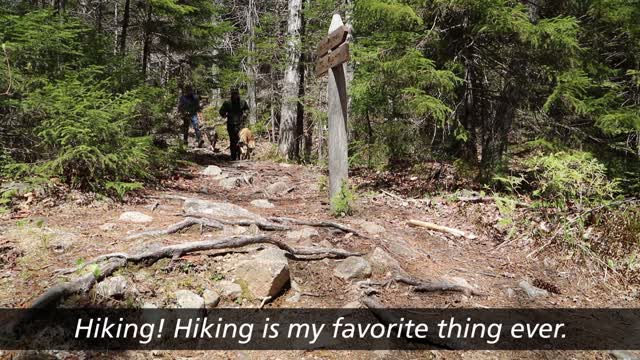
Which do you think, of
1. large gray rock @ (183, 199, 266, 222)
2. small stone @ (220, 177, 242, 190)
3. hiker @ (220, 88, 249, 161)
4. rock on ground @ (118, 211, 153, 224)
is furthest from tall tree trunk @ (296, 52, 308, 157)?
rock on ground @ (118, 211, 153, 224)

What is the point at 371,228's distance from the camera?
5773 mm

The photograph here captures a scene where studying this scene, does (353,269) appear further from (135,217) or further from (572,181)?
(572,181)

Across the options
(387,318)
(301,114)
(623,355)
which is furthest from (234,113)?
(623,355)

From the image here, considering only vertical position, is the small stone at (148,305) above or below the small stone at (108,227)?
below

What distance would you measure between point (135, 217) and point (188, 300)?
2173 mm

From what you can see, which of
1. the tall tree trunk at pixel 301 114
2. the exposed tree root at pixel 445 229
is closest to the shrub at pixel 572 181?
the exposed tree root at pixel 445 229

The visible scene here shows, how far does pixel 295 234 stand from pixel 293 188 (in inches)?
148

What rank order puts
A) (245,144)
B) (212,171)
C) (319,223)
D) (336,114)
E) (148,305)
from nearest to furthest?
(148,305) < (319,223) < (336,114) < (212,171) < (245,144)

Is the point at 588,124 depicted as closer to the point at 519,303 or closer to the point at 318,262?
the point at 519,303

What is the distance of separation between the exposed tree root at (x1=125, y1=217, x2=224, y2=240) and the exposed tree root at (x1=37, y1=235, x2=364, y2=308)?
1.94 feet

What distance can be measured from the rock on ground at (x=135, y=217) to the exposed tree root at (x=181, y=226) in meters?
0.59

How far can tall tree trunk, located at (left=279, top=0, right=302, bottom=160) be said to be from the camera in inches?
536

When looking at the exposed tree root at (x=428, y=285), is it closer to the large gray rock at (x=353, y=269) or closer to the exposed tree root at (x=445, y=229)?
the large gray rock at (x=353, y=269)

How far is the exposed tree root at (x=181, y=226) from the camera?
14.9 ft
